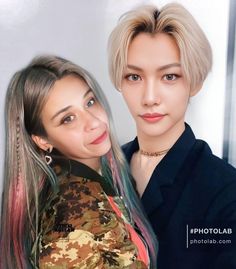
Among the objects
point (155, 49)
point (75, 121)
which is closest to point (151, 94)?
point (155, 49)

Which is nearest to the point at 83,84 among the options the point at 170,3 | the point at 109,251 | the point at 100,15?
the point at 100,15

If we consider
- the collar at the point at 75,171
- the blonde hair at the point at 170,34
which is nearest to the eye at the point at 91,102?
the blonde hair at the point at 170,34

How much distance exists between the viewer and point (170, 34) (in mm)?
1560

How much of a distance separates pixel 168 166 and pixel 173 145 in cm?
8

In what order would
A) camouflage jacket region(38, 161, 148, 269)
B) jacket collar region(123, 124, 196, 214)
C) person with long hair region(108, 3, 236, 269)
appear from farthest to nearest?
1. jacket collar region(123, 124, 196, 214)
2. person with long hair region(108, 3, 236, 269)
3. camouflage jacket region(38, 161, 148, 269)

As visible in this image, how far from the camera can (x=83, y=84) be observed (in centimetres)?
160

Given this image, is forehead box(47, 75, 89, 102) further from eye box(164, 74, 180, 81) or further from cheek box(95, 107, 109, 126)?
eye box(164, 74, 180, 81)

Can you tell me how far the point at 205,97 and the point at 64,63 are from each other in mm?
521

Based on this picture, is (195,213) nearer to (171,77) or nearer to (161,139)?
(161,139)

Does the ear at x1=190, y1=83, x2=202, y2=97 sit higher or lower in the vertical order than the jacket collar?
higher

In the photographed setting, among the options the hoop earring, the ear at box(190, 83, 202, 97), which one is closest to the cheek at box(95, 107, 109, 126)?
the hoop earring

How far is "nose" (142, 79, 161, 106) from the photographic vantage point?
1590 mm

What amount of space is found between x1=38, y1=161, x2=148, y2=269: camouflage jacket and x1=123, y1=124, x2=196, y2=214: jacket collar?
0.13 meters

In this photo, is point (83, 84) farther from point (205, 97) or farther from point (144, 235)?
point (144, 235)
